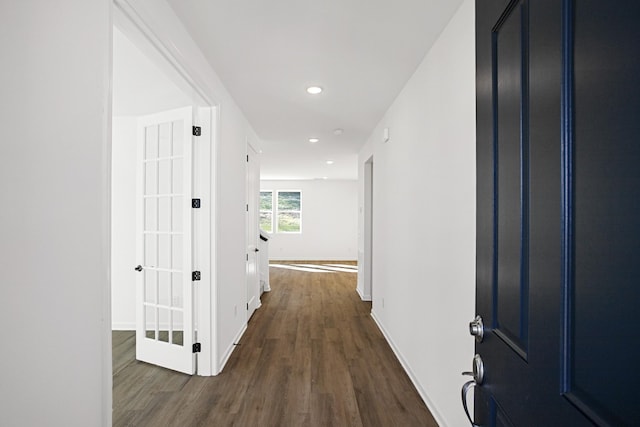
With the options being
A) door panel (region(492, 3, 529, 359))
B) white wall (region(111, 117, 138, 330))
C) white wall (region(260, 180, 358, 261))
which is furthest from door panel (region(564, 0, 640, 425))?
white wall (region(260, 180, 358, 261))

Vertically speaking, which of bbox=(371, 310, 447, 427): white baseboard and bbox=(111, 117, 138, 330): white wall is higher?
bbox=(111, 117, 138, 330): white wall

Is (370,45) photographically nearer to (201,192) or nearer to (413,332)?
(201,192)

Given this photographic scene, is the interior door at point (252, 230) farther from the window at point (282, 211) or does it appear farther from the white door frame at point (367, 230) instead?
the window at point (282, 211)

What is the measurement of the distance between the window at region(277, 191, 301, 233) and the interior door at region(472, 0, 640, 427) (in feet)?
32.9

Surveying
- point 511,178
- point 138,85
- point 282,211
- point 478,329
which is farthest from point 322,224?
point 511,178

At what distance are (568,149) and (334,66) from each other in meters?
2.39

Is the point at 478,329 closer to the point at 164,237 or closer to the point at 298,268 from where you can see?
the point at 164,237

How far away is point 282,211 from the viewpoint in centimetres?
1088

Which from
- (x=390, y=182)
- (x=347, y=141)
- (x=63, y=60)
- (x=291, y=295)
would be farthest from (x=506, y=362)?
(x=291, y=295)

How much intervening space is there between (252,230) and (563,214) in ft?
15.1

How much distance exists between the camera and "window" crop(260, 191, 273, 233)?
425 inches

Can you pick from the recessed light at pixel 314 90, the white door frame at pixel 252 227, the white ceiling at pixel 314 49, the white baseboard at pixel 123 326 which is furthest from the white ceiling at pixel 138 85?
the white baseboard at pixel 123 326

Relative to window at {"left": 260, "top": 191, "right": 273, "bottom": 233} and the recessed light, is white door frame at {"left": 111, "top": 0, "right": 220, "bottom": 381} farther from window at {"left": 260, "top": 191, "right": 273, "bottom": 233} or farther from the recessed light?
window at {"left": 260, "top": 191, "right": 273, "bottom": 233}

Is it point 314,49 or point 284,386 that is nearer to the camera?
point 314,49
